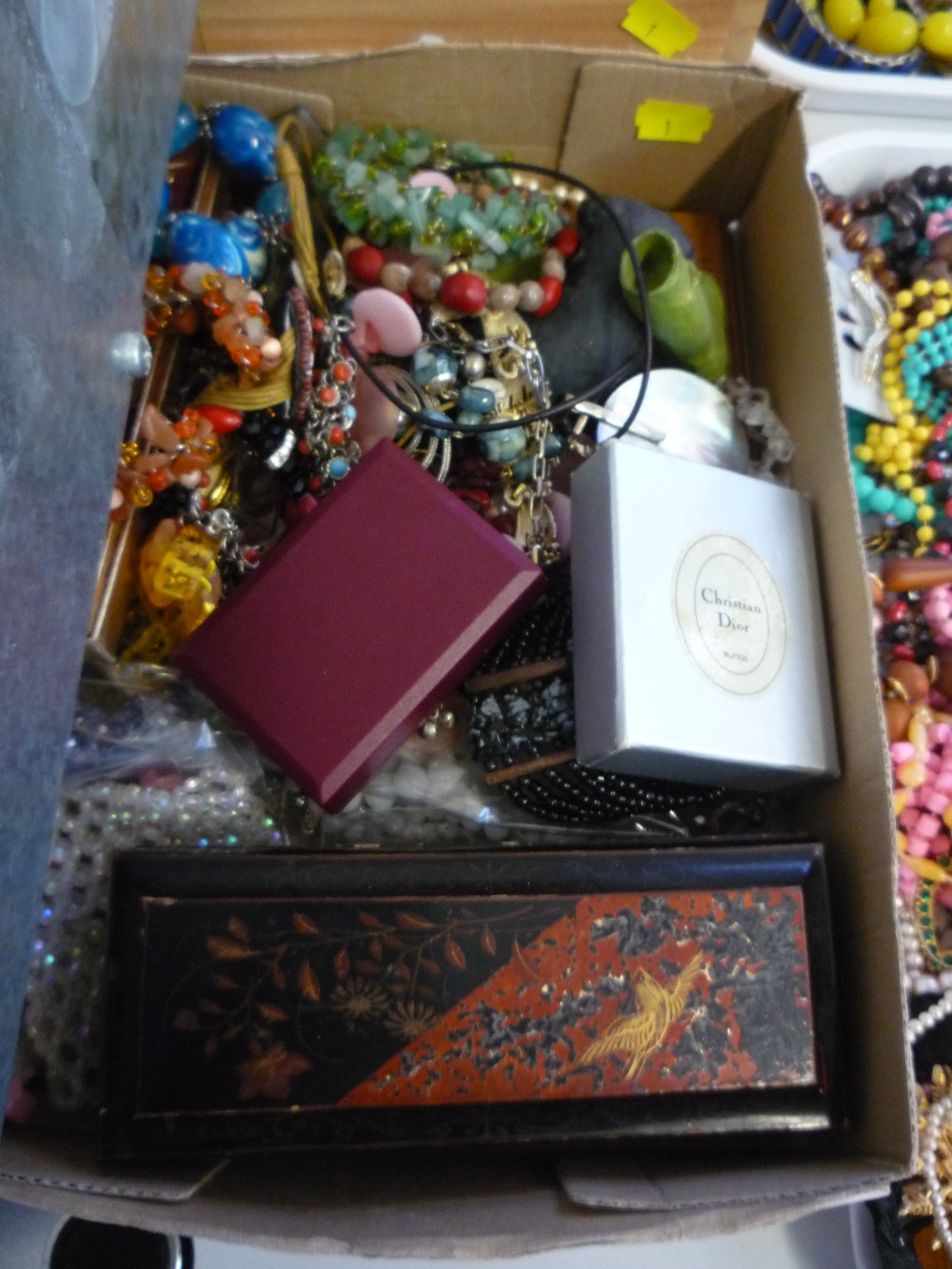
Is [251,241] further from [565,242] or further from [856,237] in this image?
[856,237]

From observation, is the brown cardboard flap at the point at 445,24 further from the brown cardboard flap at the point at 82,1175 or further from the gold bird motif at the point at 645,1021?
the brown cardboard flap at the point at 82,1175

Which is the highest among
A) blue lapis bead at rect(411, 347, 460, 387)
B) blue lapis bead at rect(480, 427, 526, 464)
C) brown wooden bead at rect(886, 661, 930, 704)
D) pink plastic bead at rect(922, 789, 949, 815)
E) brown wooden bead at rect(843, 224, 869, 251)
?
brown wooden bead at rect(843, 224, 869, 251)

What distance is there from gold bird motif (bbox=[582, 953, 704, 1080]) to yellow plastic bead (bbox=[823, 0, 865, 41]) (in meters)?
1.00

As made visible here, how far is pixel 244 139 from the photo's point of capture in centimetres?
84

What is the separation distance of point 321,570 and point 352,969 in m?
0.30

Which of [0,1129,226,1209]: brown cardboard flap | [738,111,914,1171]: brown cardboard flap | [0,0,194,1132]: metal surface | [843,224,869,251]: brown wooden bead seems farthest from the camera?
[843,224,869,251]: brown wooden bead

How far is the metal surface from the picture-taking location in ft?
1.15

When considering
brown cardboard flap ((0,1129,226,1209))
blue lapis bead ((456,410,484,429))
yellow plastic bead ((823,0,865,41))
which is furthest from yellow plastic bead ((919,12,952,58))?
brown cardboard flap ((0,1129,226,1209))

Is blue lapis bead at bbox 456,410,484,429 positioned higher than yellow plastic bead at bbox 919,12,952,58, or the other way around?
yellow plastic bead at bbox 919,12,952,58

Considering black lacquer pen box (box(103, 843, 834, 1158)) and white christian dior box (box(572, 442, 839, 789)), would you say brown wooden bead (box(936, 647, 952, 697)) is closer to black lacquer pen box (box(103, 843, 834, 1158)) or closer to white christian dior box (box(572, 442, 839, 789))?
white christian dior box (box(572, 442, 839, 789))

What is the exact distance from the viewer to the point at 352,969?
0.62 metres

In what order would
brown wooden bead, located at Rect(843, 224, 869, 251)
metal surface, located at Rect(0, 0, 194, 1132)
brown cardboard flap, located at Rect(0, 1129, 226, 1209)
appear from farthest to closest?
brown wooden bead, located at Rect(843, 224, 869, 251) → brown cardboard flap, located at Rect(0, 1129, 226, 1209) → metal surface, located at Rect(0, 0, 194, 1132)

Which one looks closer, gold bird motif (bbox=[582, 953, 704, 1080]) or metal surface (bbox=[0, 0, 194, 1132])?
metal surface (bbox=[0, 0, 194, 1132])

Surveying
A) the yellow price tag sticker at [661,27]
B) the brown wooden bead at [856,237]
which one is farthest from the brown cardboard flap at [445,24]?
the brown wooden bead at [856,237]
